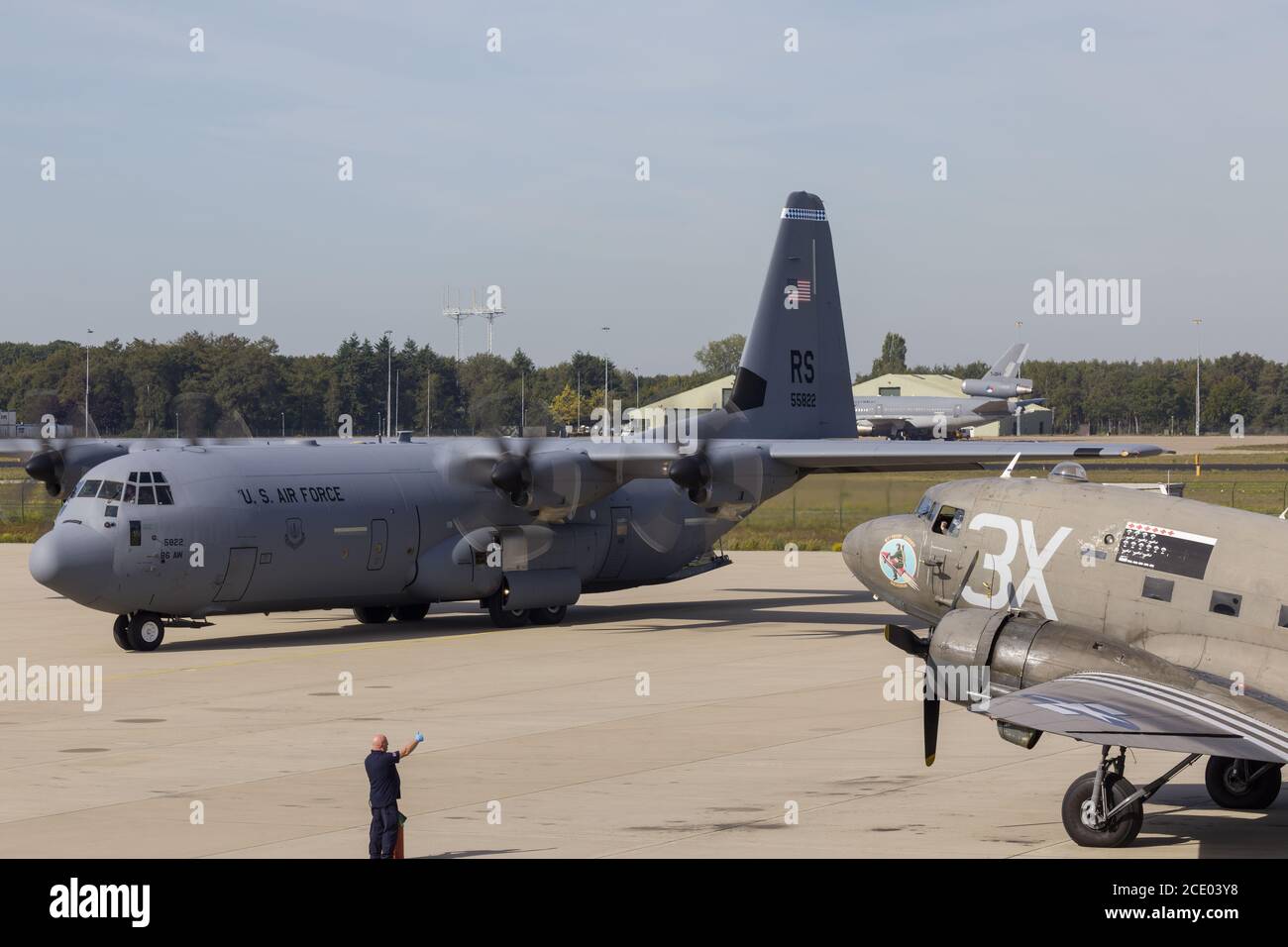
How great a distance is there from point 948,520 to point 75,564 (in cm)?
1633

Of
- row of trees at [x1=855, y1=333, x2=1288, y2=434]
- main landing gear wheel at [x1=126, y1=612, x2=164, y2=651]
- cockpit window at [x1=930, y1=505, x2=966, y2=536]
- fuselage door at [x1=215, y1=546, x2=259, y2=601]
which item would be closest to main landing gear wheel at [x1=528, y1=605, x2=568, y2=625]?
fuselage door at [x1=215, y1=546, x2=259, y2=601]

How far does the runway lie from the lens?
14297mm

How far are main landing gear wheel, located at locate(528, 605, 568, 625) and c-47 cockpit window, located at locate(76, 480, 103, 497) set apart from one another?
10032mm

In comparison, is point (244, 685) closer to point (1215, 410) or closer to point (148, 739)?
point (148, 739)

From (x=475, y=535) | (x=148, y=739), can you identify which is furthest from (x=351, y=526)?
(x=148, y=739)

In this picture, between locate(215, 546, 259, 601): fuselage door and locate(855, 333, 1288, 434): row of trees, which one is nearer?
Answer: locate(215, 546, 259, 601): fuselage door

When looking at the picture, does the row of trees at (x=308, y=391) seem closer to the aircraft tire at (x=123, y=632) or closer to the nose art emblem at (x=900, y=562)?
the aircraft tire at (x=123, y=632)

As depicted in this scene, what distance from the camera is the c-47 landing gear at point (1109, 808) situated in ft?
44.9

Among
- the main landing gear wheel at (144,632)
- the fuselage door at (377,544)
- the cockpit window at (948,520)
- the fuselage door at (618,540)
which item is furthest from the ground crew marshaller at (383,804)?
the fuselage door at (618,540)

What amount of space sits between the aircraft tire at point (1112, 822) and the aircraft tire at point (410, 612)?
69.4 ft

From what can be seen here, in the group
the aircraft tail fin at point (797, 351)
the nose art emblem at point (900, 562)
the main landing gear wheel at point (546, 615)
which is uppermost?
the aircraft tail fin at point (797, 351)

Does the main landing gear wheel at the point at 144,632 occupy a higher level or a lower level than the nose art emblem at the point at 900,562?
lower

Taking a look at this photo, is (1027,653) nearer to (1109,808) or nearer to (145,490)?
(1109,808)

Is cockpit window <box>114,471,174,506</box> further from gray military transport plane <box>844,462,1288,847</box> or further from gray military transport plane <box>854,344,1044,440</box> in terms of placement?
gray military transport plane <box>854,344,1044,440</box>
